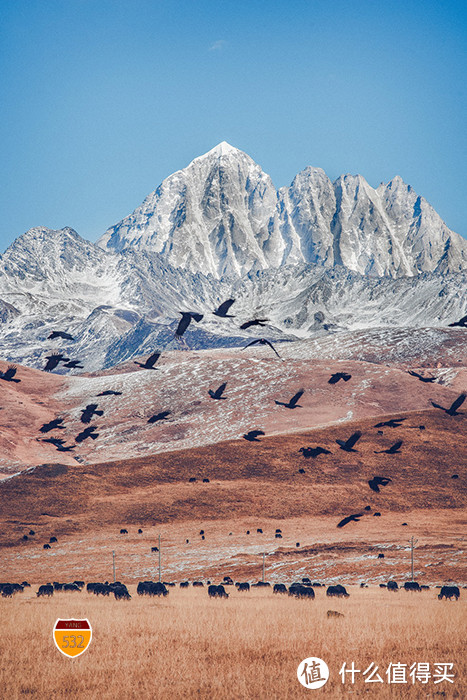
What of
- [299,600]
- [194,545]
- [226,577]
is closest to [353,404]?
[194,545]

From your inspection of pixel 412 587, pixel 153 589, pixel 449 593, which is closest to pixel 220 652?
pixel 449 593

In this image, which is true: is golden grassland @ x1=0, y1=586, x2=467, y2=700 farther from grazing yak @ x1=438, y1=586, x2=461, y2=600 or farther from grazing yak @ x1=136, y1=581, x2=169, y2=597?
grazing yak @ x1=136, y1=581, x2=169, y2=597

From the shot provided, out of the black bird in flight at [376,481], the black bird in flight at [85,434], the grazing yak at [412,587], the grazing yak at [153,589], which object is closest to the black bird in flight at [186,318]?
the black bird in flight at [376,481]

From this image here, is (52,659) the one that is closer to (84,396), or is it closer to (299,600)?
(299,600)

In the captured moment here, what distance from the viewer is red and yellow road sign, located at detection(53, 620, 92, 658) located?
56.6 ft

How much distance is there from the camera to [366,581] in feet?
185

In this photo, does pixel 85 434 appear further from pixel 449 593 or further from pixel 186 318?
pixel 449 593

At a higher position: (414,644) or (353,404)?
(353,404)

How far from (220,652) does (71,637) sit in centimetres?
398

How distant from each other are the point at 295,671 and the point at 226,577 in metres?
44.2
